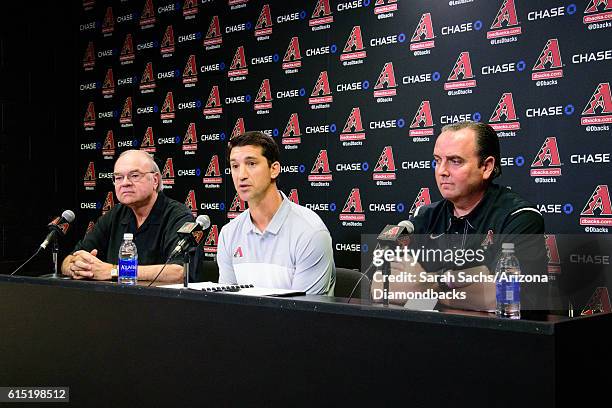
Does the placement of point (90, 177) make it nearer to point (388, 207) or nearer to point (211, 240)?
point (211, 240)

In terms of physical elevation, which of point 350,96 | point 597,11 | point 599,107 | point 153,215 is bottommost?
point 153,215

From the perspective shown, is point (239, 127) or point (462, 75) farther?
point (239, 127)

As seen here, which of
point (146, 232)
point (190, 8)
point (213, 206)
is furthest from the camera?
point (190, 8)

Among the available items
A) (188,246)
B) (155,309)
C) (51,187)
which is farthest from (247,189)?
(51,187)

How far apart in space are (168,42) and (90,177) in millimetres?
1376

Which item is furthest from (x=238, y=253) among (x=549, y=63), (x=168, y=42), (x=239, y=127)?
(x=168, y=42)

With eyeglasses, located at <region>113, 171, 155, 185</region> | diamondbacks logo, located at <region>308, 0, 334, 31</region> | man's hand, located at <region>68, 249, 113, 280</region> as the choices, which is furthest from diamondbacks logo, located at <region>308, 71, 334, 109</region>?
man's hand, located at <region>68, 249, 113, 280</region>

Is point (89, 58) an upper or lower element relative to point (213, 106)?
upper

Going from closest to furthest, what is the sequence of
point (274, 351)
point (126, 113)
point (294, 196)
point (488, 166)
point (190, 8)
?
point (274, 351) < point (488, 166) < point (294, 196) < point (190, 8) < point (126, 113)

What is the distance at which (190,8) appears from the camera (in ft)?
20.0

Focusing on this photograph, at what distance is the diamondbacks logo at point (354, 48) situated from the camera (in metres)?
5.07

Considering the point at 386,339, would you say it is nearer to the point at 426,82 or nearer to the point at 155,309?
the point at 155,309

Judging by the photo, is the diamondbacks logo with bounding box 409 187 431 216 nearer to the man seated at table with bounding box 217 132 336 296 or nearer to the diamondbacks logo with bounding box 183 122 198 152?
the man seated at table with bounding box 217 132 336 296

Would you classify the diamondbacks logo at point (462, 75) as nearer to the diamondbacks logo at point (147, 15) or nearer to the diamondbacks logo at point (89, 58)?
the diamondbacks logo at point (147, 15)
